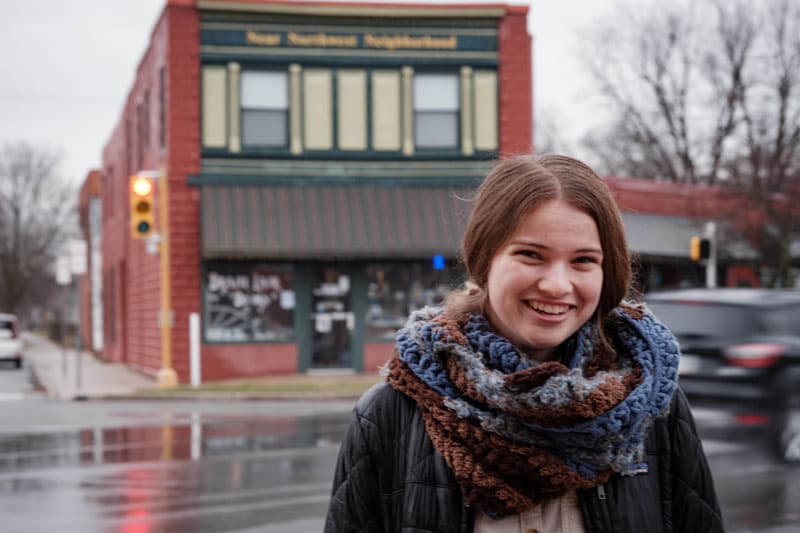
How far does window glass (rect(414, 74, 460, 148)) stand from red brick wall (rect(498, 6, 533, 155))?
1.07 m

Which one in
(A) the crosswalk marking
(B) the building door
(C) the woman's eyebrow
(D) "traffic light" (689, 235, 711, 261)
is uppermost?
(D) "traffic light" (689, 235, 711, 261)

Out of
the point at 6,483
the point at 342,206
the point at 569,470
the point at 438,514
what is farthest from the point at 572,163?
the point at 342,206

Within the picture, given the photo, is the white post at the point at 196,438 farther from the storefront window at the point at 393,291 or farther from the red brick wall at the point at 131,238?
the red brick wall at the point at 131,238

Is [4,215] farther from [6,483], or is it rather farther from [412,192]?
[6,483]

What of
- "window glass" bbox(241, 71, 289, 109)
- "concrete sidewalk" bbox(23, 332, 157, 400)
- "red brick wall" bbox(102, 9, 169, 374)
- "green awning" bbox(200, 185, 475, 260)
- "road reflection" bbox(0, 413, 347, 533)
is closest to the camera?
"road reflection" bbox(0, 413, 347, 533)

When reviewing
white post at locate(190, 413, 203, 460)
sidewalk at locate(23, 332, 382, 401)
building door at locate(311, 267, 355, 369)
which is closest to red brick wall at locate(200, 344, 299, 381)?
sidewalk at locate(23, 332, 382, 401)

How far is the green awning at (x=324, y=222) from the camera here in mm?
22328

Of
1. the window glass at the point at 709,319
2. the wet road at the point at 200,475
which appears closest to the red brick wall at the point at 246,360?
the wet road at the point at 200,475

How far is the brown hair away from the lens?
235cm

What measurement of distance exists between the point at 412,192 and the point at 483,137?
207 cm

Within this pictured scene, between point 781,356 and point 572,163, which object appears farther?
point 781,356

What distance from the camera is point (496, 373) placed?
7.49 feet

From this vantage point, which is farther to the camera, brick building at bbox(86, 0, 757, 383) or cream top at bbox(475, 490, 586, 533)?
brick building at bbox(86, 0, 757, 383)

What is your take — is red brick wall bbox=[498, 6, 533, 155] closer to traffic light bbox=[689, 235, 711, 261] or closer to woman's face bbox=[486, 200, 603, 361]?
traffic light bbox=[689, 235, 711, 261]
